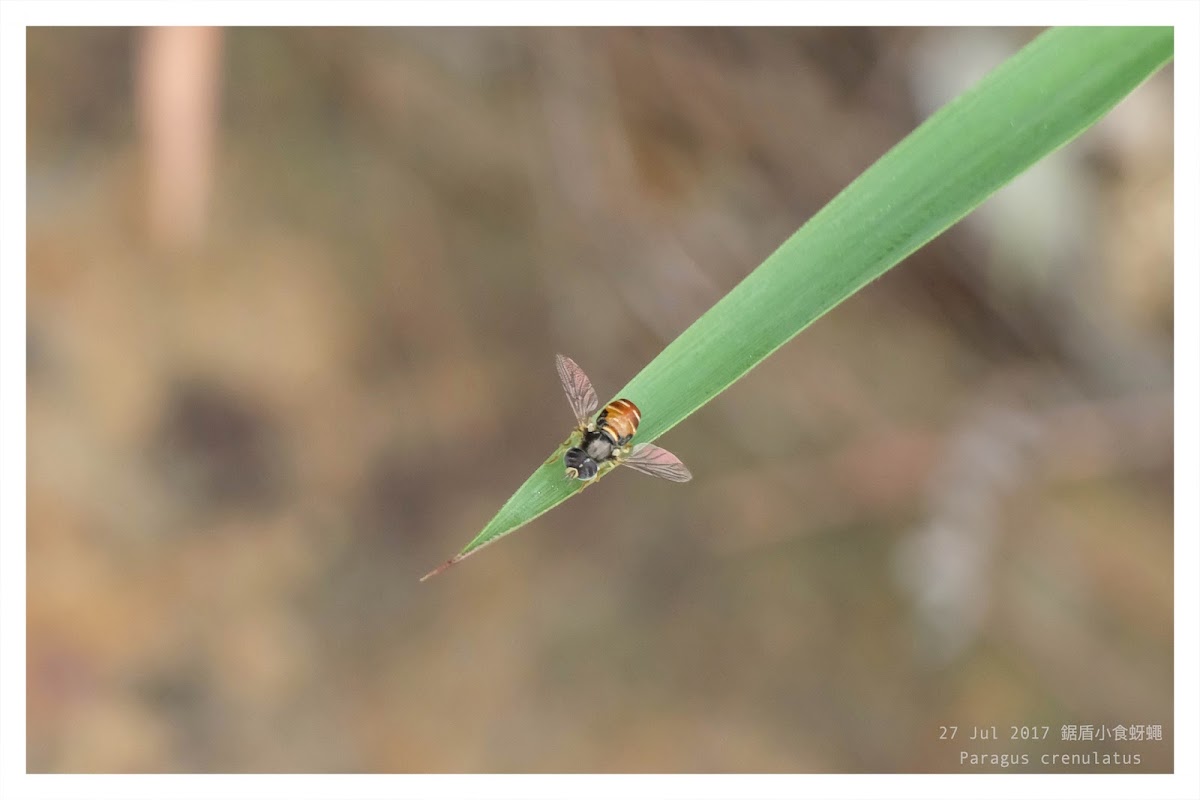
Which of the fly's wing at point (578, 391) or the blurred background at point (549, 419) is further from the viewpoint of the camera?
the blurred background at point (549, 419)

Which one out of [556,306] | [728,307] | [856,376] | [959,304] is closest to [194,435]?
[556,306]

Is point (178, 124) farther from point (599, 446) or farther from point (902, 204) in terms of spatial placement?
point (902, 204)

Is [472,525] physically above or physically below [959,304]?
below
